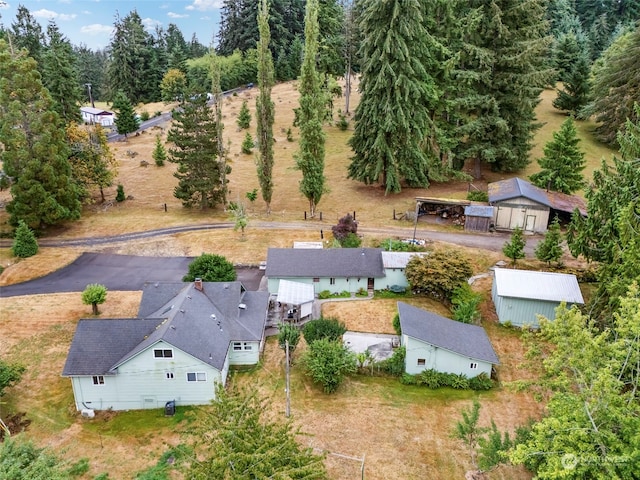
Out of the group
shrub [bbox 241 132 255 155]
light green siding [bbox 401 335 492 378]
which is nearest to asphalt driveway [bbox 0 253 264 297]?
light green siding [bbox 401 335 492 378]

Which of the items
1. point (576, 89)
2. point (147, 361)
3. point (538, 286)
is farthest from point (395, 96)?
point (576, 89)

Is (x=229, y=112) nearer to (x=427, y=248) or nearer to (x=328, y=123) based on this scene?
(x=328, y=123)

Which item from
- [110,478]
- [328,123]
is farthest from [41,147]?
[328,123]

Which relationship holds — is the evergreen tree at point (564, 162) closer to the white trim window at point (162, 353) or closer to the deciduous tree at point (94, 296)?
the white trim window at point (162, 353)

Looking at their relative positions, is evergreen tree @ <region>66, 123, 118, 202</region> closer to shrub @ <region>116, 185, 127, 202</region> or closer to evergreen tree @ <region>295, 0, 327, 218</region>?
shrub @ <region>116, 185, 127, 202</region>

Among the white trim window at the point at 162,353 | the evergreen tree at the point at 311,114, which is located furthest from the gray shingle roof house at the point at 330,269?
the white trim window at the point at 162,353

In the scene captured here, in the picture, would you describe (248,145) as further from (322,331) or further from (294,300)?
(322,331)
